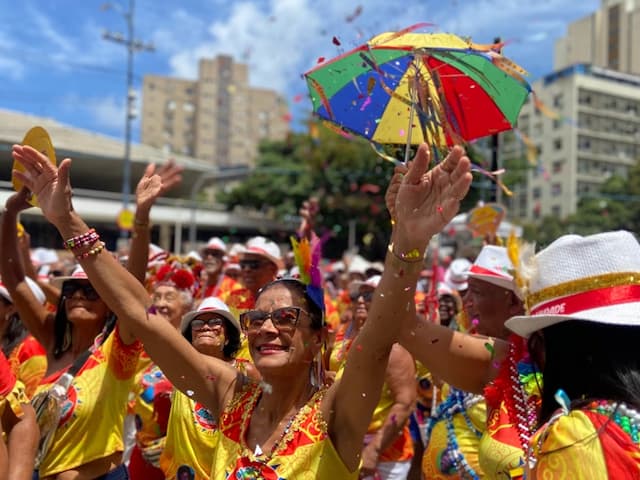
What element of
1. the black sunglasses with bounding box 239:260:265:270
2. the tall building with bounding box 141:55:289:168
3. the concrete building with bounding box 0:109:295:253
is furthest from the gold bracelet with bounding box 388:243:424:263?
the tall building with bounding box 141:55:289:168

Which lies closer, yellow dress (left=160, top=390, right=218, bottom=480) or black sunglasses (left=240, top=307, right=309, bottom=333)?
black sunglasses (left=240, top=307, right=309, bottom=333)

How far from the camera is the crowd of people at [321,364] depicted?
1699 mm

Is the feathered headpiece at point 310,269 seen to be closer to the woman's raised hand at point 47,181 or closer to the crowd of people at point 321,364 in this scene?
the crowd of people at point 321,364

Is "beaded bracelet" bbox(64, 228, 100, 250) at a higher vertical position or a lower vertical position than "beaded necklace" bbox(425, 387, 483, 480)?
higher

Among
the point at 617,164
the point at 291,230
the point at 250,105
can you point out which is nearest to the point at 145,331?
the point at 291,230

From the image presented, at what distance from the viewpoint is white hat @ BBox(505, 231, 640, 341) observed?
5.60 feet

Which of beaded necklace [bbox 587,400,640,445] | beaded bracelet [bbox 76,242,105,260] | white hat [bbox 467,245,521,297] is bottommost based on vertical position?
beaded necklace [bbox 587,400,640,445]

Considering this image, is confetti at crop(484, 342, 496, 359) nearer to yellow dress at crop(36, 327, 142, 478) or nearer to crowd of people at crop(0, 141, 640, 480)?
crowd of people at crop(0, 141, 640, 480)

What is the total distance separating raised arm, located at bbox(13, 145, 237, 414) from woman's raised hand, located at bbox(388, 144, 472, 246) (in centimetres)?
94

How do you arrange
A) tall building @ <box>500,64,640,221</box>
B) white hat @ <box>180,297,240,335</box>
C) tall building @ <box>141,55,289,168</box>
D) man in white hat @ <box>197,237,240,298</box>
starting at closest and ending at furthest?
white hat @ <box>180,297,240,335</box>
man in white hat @ <box>197,237,240,298</box>
tall building @ <box>500,64,640,221</box>
tall building @ <box>141,55,289,168</box>

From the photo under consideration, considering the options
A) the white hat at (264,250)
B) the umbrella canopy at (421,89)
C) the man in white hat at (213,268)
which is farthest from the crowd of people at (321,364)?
the man in white hat at (213,268)

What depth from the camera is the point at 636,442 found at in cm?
149

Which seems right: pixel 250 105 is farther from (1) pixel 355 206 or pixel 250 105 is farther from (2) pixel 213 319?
(2) pixel 213 319

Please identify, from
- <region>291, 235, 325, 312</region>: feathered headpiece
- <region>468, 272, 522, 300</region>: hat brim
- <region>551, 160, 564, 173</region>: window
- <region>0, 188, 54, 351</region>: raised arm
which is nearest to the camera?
<region>291, 235, 325, 312</region>: feathered headpiece
